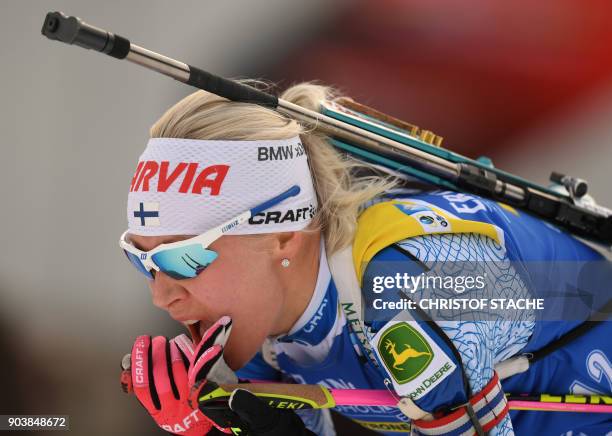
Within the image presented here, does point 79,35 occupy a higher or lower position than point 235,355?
higher

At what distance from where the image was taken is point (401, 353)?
115 cm

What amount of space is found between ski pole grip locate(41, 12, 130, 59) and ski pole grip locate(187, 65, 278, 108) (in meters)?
0.12

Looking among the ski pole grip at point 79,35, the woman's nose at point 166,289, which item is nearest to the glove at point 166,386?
the woman's nose at point 166,289

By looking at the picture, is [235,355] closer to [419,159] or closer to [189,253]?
[189,253]

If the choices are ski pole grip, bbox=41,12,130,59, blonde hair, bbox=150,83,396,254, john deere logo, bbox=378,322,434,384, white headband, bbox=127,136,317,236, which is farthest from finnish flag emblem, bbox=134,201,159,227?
john deere logo, bbox=378,322,434,384

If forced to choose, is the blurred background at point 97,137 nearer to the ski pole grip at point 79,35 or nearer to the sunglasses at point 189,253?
the sunglasses at point 189,253

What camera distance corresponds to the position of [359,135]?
4.58 feet

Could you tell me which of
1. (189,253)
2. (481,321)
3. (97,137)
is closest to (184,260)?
(189,253)

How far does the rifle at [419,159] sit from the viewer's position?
4.21ft

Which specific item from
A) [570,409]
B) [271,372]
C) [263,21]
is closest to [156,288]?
[271,372]

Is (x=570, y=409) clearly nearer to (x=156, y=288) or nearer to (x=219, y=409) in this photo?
(x=219, y=409)

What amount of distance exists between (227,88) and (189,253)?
10.7 inches

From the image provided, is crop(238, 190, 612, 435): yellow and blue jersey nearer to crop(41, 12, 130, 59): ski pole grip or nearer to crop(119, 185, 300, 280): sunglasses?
crop(119, 185, 300, 280): sunglasses

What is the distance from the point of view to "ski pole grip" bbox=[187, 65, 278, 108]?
117 centimetres
